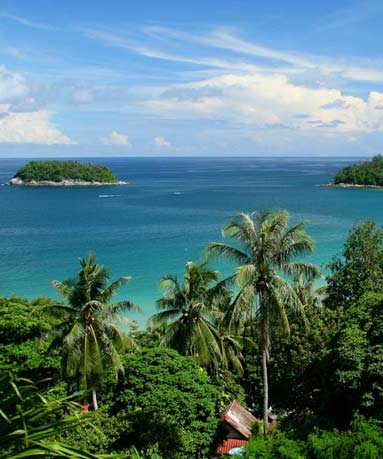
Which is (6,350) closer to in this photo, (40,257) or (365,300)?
(365,300)

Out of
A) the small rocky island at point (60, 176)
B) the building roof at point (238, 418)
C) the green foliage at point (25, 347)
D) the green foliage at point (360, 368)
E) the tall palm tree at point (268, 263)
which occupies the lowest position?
the building roof at point (238, 418)

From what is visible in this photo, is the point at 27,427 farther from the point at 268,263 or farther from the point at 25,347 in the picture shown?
the point at 25,347

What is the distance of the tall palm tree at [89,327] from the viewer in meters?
15.8

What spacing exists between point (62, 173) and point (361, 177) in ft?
247

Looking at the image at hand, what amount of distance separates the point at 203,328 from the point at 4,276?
29.8 m

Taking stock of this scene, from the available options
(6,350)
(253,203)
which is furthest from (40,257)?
(253,203)

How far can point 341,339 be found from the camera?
44.2 ft

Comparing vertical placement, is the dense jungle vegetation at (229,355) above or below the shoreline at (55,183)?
below

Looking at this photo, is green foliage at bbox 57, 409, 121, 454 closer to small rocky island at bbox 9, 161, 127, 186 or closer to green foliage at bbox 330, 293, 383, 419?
green foliage at bbox 330, 293, 383, 419

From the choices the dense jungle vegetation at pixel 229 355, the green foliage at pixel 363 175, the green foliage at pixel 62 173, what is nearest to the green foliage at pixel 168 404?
the dense jungle vegetation at pixel 229 355

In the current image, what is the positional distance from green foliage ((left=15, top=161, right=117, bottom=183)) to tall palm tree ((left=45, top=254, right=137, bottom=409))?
117 m

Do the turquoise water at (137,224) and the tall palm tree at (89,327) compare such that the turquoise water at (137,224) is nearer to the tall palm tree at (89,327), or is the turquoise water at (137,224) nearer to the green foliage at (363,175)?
the green foliage at (363,175)

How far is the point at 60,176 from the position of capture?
129000 mm

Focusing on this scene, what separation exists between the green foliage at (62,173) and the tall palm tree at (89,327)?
117378mm
